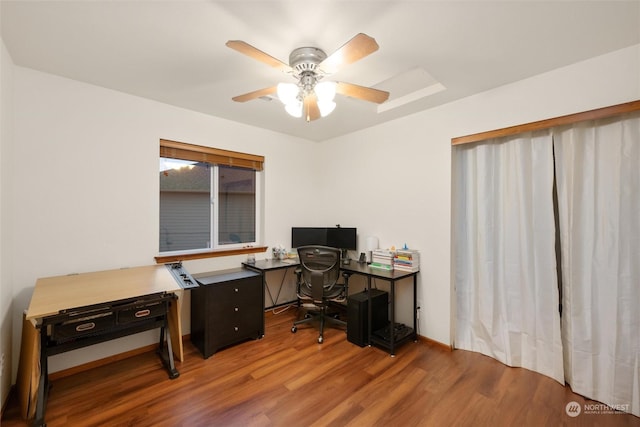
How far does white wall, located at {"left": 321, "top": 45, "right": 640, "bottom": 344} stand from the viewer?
1.98 meters

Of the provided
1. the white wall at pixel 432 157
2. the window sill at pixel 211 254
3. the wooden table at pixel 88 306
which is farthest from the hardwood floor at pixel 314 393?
the window sill at pixel 211 254

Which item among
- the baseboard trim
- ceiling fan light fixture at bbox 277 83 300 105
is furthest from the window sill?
the baseboard trim

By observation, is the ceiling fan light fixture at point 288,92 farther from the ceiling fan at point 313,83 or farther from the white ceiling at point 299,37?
the white ceiling at point 299,37

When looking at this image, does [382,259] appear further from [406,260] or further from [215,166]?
[215,166]

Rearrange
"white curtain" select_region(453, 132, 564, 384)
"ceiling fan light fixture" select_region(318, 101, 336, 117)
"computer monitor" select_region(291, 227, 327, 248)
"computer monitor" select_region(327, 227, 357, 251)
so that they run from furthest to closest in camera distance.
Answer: "computer monitor" select_region(291, 227, 327, 248) < "computer monitor" select_region(327, 227, 357, 251) < "white curtain" select_region(453, 132, 564, 384) < "ceiling fan light fixture" select_region(318, 101, 336, 117)

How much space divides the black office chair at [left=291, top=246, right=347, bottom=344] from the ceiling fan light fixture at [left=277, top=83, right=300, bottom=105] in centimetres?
165

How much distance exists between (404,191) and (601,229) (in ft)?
5.39

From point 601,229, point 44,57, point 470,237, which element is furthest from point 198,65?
point 601,229

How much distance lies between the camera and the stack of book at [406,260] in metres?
2.96

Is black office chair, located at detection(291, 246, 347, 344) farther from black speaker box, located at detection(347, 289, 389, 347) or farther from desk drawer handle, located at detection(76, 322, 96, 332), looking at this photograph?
desk drawer handle, located at detection(76, 322, 96, 332)

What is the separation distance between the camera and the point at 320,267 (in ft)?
10.1

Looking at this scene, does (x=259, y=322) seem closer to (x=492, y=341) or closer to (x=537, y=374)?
(x=492, y=341)

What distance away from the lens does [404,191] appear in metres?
3.17

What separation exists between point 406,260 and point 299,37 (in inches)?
91.7
